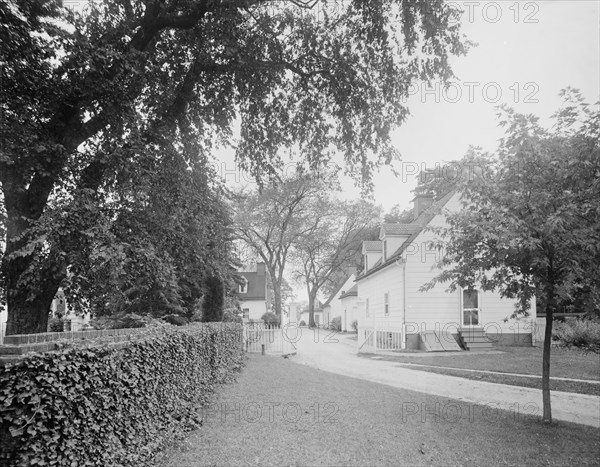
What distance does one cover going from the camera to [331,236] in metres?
47.2

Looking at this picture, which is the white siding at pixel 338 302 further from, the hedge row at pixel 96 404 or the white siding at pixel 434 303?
the hedge row at pixel 96 404

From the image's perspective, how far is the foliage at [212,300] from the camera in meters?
15.5

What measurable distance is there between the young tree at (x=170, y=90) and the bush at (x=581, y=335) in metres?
13.1

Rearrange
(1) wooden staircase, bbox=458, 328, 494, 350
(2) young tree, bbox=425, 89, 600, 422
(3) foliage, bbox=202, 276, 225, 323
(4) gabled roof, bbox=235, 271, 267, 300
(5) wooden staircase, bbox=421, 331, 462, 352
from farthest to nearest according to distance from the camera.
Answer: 1. (4) gabled roof, bbox=235, 271, 267, 300
2. (1) wooden staircase, bbox=458, 328, 494, 350
3. (5) wooden staircase, bbox=421, 331, 462, 352
4. (3) foliage, bbox=202, 276, 225, 323
5. (2) young tree, bbox=425, 89, 600, 422

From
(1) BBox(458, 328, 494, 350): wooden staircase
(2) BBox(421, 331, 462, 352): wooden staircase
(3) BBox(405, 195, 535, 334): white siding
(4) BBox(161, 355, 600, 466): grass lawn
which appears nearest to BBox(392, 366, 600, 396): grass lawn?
(4) BBox(161, 355, 600, 466): grass lawn

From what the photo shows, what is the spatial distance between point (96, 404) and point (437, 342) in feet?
60.0

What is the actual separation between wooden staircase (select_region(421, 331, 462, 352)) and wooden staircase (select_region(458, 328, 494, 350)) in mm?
499

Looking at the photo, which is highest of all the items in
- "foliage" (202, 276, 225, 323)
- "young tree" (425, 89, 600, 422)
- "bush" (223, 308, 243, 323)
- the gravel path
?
"young tree" (425, 89, 600, 422)

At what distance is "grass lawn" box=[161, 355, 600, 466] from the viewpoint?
5.82 meters

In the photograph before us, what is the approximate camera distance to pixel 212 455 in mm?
5594

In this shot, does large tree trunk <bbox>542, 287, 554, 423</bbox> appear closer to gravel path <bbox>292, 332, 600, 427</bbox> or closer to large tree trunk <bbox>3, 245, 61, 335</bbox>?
gravel path <bbox>292, 332, 600, 427</bbox>

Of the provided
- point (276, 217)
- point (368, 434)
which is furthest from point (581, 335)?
point (276, 217)

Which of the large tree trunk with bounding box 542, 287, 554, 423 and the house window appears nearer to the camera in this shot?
the large tree trunk with bounding box 542, 287, 554, 423

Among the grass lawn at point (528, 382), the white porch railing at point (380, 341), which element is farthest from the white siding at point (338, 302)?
the grass lawn at point (528, 382)
